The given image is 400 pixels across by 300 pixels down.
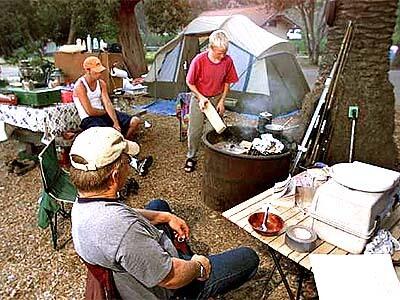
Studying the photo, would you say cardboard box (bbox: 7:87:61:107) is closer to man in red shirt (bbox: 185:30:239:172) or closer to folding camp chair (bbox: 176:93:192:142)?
man in red shirt (bbox: 185:30:239:172)

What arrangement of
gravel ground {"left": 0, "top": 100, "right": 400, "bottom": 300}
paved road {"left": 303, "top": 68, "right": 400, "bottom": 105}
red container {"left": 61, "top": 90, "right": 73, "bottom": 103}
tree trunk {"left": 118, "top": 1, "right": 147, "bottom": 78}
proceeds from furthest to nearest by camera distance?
paved road {"left": 303, "top": 68, "right": 400, "bottom": 105} → tree trunk {"left": 118, "top": 1, "right": 147, "bottom": 78} → red container {"left": 61, "top": 90, "right": 73, "bottom": 103} → gravel ground {"left": 0, "top": 100, "right": 400, "bottom": 300}

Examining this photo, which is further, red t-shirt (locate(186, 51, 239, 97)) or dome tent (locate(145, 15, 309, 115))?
dome tent (locate(145, 15, 309, 115))

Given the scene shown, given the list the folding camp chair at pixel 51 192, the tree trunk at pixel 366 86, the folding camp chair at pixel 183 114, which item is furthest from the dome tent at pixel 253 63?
the folding camp chair at pixel 51 192

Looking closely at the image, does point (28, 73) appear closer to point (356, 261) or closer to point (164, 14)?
point (356, 261)

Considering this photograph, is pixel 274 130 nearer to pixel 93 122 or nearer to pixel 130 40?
pixel 93 122

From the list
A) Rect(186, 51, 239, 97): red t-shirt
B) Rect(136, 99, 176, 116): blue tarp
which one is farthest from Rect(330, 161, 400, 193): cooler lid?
Rect(136, 99, 176, 116): blue tarp

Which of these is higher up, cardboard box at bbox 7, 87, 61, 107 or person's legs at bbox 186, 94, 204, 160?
cardboard box at bbox 7, 87, 61, 107

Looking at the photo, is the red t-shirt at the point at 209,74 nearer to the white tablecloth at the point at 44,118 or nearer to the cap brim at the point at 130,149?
the white tablecloth at the point at 44,118

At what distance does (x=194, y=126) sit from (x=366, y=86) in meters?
1.79

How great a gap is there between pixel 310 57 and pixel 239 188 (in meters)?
13.0

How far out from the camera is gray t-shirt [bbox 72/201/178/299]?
1.24m

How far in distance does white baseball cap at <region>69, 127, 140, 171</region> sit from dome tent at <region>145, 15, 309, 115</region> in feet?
16.2

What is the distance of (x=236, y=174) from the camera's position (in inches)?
114

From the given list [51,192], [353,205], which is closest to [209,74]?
[51,192]
